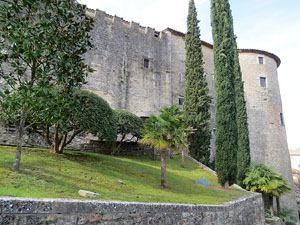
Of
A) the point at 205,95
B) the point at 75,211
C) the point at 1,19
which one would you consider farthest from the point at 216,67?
the point at 75,211

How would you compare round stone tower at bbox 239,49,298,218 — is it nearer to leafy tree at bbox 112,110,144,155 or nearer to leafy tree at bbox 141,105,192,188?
leafy tree at bbox 112,110,144,155

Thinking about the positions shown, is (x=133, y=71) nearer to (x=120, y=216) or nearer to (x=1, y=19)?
(x=1, y=19)

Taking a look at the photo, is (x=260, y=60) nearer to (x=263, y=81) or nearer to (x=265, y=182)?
(x=263, y=81)

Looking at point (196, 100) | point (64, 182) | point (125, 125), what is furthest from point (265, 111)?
point (64, 182)

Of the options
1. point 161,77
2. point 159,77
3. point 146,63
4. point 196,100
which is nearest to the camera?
point 196,100

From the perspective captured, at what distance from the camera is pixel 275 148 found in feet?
88.7

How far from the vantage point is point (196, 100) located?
767 inches

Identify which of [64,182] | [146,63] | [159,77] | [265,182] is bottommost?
[265,182]

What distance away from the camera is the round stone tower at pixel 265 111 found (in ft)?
87.6

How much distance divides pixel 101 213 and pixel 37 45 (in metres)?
4.47

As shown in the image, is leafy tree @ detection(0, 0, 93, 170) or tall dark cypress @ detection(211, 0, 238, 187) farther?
tall dark cypress @ detection(211, 0, 238, 187)

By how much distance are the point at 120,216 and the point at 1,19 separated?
204 inches

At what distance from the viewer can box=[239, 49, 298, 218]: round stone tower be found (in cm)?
2670

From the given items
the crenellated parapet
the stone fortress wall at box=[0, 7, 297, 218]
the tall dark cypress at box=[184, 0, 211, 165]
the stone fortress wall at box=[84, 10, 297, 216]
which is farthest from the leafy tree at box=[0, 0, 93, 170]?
the crenellated parapet
